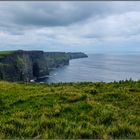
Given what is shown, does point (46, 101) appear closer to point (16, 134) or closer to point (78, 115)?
point (78, 115)

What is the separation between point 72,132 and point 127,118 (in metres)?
3.08

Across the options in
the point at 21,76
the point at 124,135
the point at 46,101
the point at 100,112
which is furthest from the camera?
the point at 21,76

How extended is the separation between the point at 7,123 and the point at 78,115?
2829mm

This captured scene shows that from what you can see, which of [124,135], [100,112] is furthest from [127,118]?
[124,135]

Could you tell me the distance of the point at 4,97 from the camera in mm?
16625

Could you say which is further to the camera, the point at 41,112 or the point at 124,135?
the point at 41,112

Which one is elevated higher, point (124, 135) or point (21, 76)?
point (124, 135)

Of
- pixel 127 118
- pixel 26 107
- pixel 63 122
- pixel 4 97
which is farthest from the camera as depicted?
pixel 4 97

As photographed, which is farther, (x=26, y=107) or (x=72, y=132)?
(x=26, y=107)

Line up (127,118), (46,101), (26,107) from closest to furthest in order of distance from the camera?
1. (127,118)
2. (26,107)
3. (46,101)

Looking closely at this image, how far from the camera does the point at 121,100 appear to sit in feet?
50.8

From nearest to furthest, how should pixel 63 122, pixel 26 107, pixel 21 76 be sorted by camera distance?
1. pixel 63 122
2. pixel 26 107
3. pixel 21 76

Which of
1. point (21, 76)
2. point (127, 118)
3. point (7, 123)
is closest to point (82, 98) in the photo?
point (127, 118)

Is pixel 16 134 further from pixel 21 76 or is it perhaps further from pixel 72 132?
pixel 21 76
